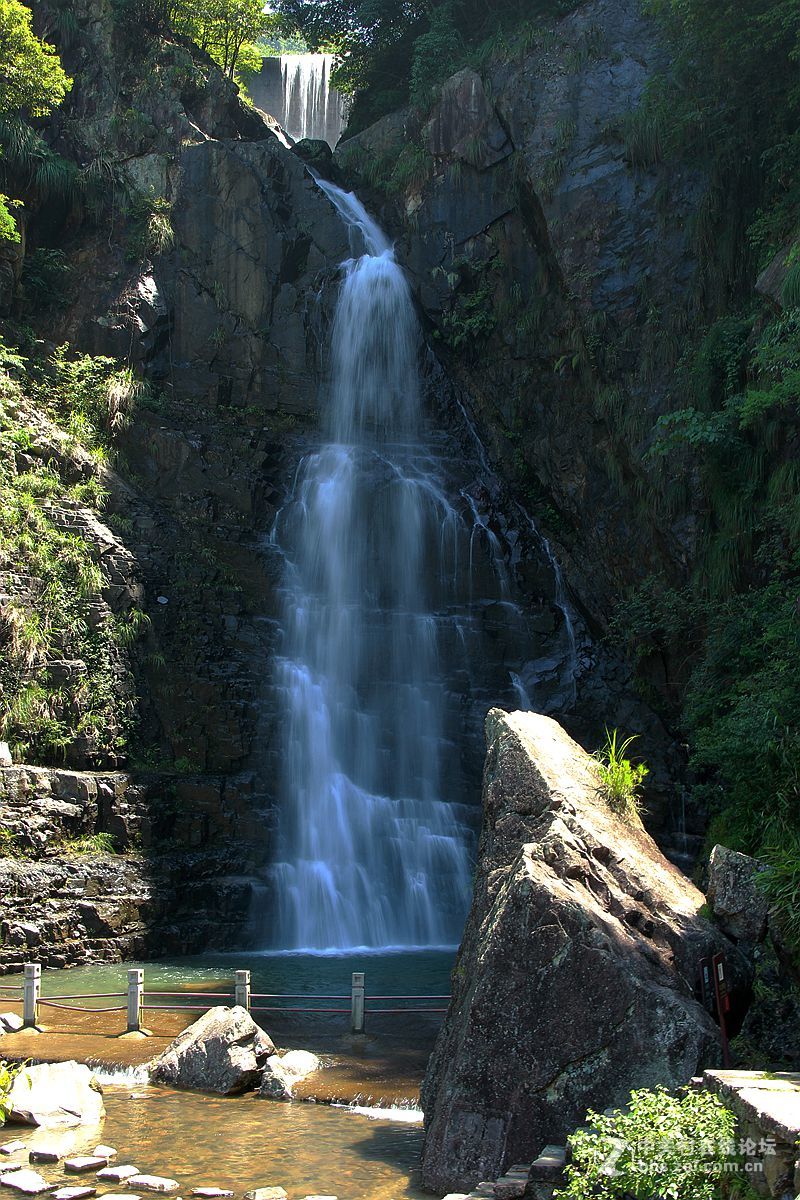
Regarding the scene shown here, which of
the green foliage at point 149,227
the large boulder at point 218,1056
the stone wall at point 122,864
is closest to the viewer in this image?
the large boulder at point 218,1056

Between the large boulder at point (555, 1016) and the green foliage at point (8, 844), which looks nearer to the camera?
the large boulder at point (555, 1016)

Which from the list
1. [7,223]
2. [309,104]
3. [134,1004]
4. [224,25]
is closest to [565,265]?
[7,223]

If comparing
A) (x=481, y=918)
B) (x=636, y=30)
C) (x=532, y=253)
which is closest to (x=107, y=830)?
(x=481, y=918)

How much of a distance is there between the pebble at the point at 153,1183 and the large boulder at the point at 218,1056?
2.44 meters

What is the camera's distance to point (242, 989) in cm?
1286

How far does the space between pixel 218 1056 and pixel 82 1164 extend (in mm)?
2550

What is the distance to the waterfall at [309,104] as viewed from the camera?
52.2 metres

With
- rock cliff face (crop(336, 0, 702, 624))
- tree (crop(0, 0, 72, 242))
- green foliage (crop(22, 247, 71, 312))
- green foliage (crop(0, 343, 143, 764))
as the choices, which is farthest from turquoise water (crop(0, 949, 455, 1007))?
green foliage (crop(22, 247, 71, 312))

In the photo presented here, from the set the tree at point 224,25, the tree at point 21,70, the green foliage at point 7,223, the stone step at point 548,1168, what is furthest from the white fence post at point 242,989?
the tree at point 224,25

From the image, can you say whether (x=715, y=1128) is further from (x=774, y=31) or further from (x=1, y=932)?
(x=774, y=31)

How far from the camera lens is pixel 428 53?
30.3 metres

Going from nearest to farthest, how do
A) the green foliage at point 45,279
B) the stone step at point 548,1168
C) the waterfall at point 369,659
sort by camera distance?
the stone step at point 548,1168 < the waterfall at point 369,659 < the green foliage at point 45,279

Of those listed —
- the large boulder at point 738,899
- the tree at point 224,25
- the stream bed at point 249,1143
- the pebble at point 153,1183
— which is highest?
the tree at point 224,25

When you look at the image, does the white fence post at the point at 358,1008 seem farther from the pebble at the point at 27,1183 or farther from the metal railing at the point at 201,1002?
the pebble at the point at 27,1183
